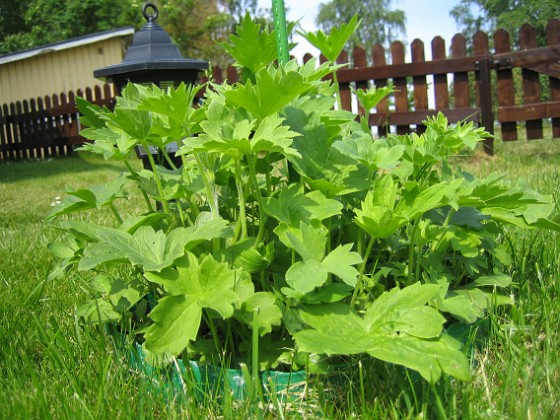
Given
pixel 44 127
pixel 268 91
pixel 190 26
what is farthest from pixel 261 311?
pixel 190 26

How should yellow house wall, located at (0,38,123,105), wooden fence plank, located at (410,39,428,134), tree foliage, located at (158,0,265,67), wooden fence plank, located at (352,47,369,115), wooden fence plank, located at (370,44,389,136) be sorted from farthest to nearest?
tree foliage, located at (158,0,265,67) < yellow house wall, located at (0,38,123,105) < wooden fence plank, located at (352,47,369,115) < wooden fence plank, located at (370,44,389,136) < wooden fence plank, located at (410,39,428,134)

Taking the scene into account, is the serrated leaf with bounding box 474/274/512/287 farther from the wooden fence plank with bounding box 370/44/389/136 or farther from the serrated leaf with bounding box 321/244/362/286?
the wooden fence plank with bounding box 370/44/389/136

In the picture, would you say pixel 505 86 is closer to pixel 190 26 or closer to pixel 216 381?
pixel 216 381

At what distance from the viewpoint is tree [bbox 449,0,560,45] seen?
21.5 meters

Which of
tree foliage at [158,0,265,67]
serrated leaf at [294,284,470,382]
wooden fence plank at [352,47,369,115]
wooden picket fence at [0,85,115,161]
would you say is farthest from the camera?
tree foliage at [158,0,265,67]

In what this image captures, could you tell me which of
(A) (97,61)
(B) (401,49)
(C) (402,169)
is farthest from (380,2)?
(C) (402,169)

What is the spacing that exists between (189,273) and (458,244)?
1.88 feet

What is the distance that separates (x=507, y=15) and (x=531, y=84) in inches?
1399

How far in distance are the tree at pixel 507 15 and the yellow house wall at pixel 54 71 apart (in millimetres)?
11922

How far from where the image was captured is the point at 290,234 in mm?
1074

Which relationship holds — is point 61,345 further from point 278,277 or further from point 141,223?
point 278,277

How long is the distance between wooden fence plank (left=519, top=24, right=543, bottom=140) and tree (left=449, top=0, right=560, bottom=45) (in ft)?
17.3

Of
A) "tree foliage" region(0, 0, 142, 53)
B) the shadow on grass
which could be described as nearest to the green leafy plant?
the shadow on grass

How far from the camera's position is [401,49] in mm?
7051
